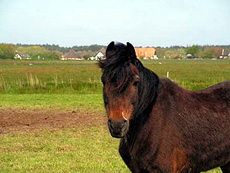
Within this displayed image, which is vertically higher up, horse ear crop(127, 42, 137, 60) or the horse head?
horse ear crop(127, 42, 137, 60)

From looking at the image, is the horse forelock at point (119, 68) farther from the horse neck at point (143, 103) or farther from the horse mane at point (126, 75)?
the horse neck at point (143, 103)

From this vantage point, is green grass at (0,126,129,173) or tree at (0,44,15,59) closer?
green grass at (0,126,129,173)

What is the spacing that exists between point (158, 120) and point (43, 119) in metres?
10.1

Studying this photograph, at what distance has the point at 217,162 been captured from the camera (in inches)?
166

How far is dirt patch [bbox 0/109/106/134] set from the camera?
1191 cm

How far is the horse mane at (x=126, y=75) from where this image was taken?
3.45 metres

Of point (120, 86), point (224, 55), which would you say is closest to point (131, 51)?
point (120, 86)

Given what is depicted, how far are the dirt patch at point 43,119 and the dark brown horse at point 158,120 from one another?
26.9 feet

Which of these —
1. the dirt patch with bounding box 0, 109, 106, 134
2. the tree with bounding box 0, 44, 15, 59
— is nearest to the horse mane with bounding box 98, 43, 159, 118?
the dirt patch with bounding box 0, 109, 106, 134

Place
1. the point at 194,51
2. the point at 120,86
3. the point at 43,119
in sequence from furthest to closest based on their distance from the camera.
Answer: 1. the point at 194,51
2. the point at 43,119
3. the point at 120,86

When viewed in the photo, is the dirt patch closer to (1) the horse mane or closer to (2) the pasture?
(2) the pasture

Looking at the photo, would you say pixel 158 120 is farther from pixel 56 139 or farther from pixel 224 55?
pixel 224 55

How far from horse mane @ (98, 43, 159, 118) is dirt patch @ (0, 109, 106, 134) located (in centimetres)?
833

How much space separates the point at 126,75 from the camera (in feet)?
11.3
